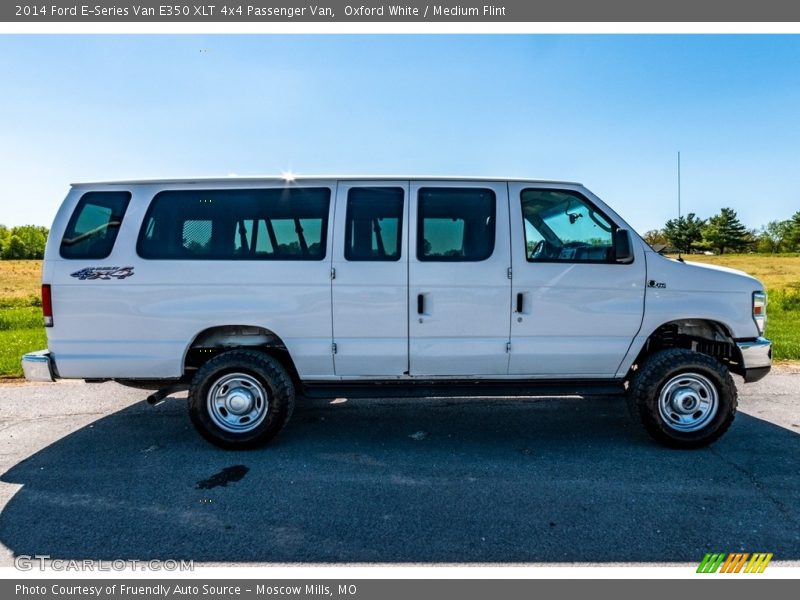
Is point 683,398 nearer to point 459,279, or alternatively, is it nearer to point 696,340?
point 696,340

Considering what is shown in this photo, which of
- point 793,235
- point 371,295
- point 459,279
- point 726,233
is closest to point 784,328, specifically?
point 459,279

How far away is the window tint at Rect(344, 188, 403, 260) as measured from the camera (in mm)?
4125

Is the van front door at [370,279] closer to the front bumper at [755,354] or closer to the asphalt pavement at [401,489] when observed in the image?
the asphalt pavement at [401,489]

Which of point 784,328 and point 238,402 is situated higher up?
point 238,402

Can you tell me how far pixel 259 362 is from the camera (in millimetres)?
4105

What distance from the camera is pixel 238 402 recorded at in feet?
13.8

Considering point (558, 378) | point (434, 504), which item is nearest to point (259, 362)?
point (434, 504)

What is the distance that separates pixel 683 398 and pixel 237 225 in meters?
4.13

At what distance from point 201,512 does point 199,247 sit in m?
2.11

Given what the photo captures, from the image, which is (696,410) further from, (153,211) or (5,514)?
(5,514)

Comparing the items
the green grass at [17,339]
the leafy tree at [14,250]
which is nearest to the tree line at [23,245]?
the leafy tree at [14,250]

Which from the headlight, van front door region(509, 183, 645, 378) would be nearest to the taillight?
van front door region(509, 183, 645, 378)

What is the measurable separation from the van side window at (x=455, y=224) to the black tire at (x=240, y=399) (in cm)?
162

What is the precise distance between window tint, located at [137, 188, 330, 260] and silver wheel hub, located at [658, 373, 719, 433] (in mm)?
3223
